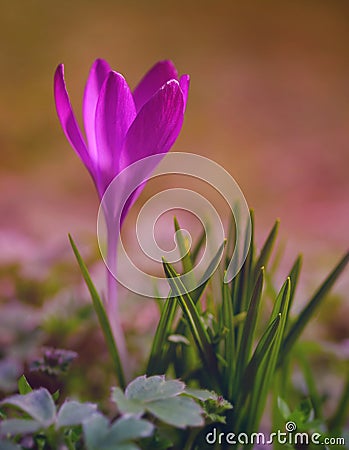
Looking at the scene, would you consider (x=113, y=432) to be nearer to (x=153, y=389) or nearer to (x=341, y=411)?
(x=153, y=389)

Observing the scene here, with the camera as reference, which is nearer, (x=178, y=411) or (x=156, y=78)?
(x=178, y=411)

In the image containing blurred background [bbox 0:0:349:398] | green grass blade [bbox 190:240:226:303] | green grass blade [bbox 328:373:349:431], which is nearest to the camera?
green grass blade [bbox 190:240:226:303]

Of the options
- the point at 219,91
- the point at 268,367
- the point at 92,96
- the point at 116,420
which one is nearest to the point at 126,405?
the point at 116,420

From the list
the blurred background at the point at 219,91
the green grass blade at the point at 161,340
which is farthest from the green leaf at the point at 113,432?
the blurred background at the point at 219,91

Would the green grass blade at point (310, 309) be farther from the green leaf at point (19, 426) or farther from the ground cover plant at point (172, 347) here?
the green leaf at point (19, 426)

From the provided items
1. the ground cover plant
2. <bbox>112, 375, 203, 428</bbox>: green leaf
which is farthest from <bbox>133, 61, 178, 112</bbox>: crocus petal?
<bbox>112, 375, 203, 428</bbox>: green leaf

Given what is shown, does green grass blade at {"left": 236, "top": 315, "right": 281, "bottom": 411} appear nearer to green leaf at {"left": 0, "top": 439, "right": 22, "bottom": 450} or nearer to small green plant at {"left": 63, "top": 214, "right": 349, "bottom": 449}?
small green plant at {"left": 63, "top": 214, "right": 349, "bottom": 449}
